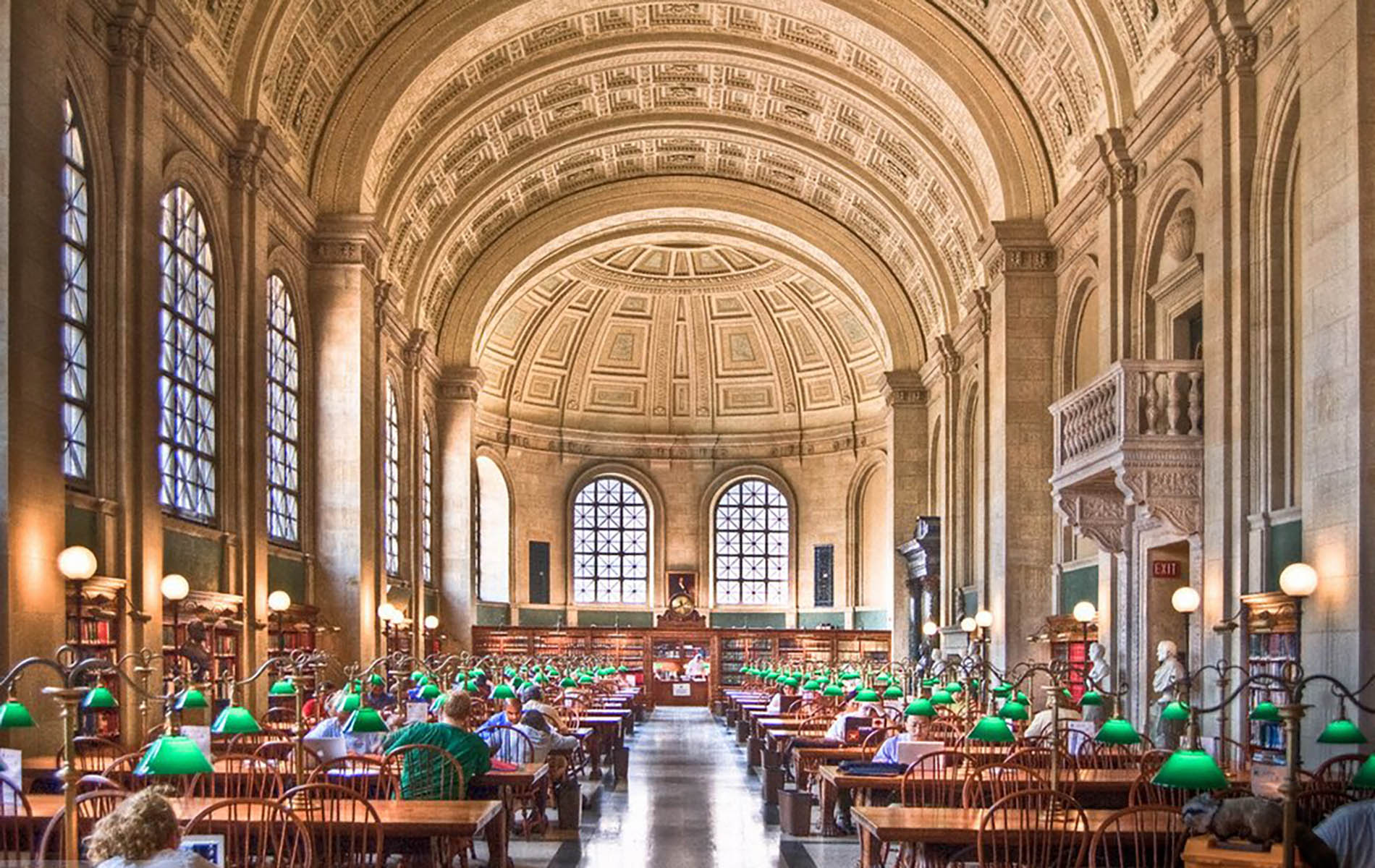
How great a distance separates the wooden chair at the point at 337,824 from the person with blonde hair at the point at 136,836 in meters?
2.33

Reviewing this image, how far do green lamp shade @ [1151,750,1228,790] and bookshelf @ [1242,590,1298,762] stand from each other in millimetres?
7276

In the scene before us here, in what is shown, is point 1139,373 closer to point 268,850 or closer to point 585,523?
point 268,850

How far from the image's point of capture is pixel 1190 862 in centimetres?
727

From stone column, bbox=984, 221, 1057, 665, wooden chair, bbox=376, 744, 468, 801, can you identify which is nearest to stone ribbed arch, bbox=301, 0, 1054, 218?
stone column, bbox=984, 221, 1057, 665

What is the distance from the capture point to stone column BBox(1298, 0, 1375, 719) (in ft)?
40.9

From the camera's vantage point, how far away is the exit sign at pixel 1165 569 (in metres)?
19.2

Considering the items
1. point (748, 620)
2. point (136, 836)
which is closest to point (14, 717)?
point (136, 836)

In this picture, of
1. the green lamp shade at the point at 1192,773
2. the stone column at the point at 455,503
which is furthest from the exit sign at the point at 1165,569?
the stone column at the point at 455,503

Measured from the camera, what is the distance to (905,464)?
3662cm

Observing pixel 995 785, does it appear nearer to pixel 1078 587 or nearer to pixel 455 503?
pixel 1078 587

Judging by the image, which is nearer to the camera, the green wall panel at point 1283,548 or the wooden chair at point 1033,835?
the wooden chair at point 1033,835

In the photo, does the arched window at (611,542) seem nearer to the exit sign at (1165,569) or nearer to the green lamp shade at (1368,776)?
the exit sign at (1165,569)

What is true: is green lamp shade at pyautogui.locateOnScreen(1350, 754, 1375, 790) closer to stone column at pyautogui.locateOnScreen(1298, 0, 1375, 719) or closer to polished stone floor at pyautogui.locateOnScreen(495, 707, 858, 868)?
stone column at pyautogui.locateOnScreen(1298, 0, 1375, 719)

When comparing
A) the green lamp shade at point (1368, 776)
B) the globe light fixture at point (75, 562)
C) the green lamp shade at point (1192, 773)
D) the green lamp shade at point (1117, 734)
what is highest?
the globe light fixture at point (75, 562)
